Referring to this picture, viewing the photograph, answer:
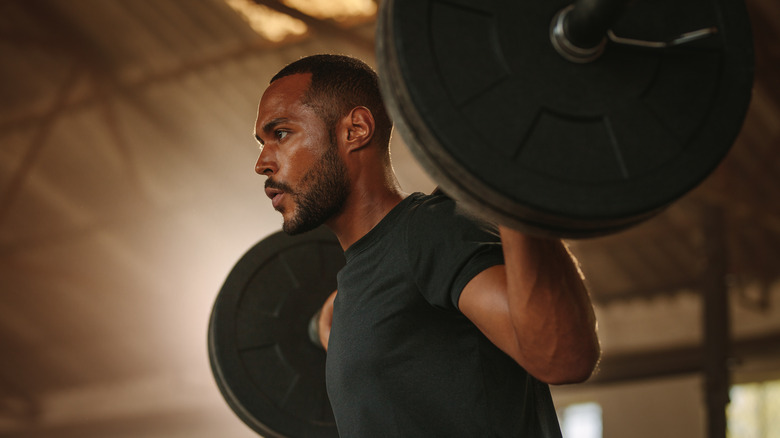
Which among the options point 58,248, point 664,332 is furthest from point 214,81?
point 664,332

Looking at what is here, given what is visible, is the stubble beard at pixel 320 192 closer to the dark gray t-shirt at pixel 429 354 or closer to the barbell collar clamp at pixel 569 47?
the dark gray t-shirt at pixel 429 354

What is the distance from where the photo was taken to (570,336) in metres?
1.01

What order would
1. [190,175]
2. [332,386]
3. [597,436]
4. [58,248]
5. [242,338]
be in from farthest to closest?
[597,436] → [58,248] → [190,175] → [242,338] → [332,386]

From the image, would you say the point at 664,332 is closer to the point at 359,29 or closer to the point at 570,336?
the point at 359,29

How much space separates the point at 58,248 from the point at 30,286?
73cm

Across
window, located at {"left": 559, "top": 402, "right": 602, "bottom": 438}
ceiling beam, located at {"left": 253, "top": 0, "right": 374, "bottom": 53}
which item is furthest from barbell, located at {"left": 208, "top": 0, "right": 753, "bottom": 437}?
window, located at {"left": 559, "top": 402, "right": 602, "bottom": 438}

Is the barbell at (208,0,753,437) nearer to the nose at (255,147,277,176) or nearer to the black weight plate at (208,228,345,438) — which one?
the nose at (255,147,277,176)

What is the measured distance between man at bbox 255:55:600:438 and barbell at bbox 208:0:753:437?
112mm

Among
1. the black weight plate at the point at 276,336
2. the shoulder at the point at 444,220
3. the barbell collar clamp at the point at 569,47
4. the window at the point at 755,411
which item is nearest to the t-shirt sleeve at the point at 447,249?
the shoulder at the point at 444,220

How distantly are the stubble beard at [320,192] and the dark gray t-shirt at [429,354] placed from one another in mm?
140

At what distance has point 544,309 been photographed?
994 mm

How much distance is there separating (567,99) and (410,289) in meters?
0.40

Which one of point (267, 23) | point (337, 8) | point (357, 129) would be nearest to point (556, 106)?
point (357, 129)

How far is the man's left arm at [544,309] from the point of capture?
992 mm
